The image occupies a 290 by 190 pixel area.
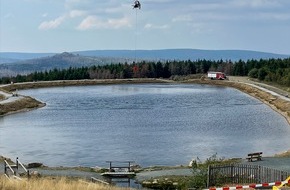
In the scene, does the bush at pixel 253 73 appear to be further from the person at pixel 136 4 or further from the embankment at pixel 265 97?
the person at pixel 136 4

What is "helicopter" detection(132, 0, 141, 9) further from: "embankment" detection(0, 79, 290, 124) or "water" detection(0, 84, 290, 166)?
"embankment" detection(0, 79, 290, 124)

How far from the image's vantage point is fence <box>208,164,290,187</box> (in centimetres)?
2123

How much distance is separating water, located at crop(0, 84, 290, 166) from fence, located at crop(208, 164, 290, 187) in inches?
302

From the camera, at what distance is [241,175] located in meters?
22.6

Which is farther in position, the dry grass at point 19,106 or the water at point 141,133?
the dry grass at point 19,106

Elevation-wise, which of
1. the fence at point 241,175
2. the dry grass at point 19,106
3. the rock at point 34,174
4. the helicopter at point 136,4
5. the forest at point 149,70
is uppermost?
the helicopter at point 136,4

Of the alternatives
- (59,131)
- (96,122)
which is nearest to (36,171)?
(59,131)

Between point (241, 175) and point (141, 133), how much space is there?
20572mm

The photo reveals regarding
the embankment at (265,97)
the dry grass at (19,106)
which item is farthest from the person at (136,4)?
the dry grass at (19,106)

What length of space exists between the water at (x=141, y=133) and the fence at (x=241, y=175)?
7670 millimetres

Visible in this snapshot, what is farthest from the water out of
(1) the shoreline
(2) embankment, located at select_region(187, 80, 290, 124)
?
(1) the shoreline

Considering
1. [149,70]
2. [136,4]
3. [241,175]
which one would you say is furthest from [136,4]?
[149,70]

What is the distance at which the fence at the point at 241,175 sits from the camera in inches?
836

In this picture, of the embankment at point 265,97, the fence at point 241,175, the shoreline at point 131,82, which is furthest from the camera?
the shoreline at point 131,82
